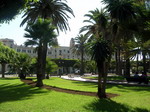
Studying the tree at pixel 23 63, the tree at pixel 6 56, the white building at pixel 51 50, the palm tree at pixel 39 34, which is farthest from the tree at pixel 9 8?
the white building at pixel 51 50

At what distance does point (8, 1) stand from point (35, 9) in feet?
76.2

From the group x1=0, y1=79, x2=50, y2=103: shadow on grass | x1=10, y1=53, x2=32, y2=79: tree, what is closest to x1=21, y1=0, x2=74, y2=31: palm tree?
x1=10, y1=53, x2=32, y2=79: tree

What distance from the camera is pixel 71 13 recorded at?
104 feet

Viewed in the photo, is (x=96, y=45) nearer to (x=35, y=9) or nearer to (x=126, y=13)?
(x=126, y=13)

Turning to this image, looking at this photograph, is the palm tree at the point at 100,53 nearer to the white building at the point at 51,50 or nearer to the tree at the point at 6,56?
the tree at the point at 6,56

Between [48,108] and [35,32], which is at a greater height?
[35,32]

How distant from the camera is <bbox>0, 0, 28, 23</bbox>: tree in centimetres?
814

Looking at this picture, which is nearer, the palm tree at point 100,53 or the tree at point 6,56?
the palm tree at point 100,53

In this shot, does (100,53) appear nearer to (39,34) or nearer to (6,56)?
(39,34)

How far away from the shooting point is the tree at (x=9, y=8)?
26.7ft

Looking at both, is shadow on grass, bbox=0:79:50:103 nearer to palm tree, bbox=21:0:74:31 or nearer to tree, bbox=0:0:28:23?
tree, bbox=0:0:28:23

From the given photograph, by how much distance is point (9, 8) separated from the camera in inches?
331

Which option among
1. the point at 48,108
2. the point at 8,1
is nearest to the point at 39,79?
the point at 48,108

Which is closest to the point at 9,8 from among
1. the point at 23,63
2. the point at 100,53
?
the point at 100,53
